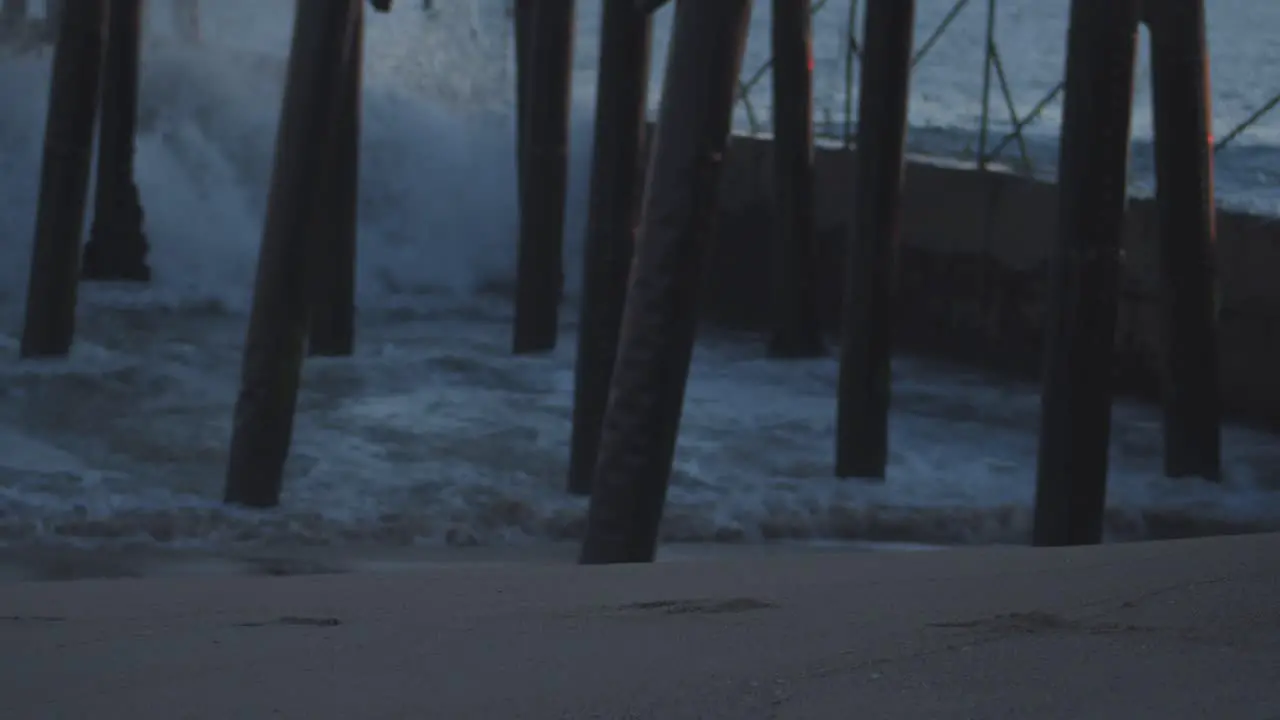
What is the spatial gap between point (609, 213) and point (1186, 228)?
1965 mm

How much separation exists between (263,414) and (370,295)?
624 cm

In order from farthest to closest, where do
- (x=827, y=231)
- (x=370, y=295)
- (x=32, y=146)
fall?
(x=32, y=146)
(x=370, y=295)
(x=827, y=231)

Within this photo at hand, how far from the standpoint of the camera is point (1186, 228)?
21.3 feet

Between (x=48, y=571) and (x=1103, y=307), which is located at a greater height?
(x=1103, y=307)

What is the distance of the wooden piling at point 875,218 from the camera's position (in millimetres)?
6367

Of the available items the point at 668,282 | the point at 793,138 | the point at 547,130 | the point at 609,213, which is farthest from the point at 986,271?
the point at 668,282

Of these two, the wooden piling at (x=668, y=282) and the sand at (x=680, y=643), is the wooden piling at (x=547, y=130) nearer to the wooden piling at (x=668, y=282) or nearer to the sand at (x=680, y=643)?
the wooden piling at (x=668, y=282)

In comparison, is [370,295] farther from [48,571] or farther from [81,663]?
[81,663]

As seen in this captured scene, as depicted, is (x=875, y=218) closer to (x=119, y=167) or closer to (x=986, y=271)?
(x=986, y=271)

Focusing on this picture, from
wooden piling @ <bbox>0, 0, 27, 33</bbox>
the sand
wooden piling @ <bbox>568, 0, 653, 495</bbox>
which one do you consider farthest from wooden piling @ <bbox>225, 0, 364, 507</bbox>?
wooden piling @ <bbox>0, 0, 27, 33</bbox>

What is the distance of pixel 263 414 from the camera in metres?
5.84

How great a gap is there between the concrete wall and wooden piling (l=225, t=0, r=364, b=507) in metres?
3.22

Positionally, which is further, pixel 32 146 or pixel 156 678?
pixel 32 146

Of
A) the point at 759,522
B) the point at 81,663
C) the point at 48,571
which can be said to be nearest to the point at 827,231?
the point at 759,522
